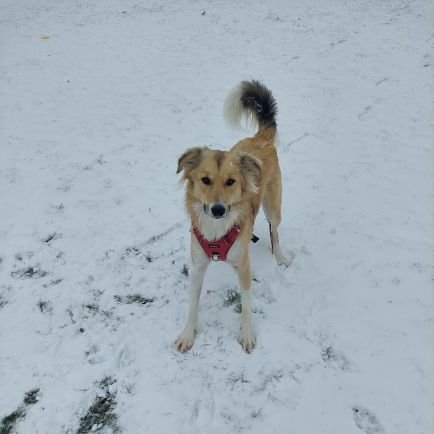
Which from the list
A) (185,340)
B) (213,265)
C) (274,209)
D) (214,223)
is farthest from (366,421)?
(274,209)

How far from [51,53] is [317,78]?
7.54 m

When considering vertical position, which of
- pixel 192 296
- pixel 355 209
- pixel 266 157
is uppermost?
pixel 266 157

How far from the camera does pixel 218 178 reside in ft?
10.5

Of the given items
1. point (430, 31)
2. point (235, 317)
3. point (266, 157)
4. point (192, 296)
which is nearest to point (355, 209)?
point (266, 157)

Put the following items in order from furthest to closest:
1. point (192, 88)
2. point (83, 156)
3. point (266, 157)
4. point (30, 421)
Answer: point (192, 88) < point (83, 156) < point (266, 157) < point (30, 421)

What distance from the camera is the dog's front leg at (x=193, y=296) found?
3.53m

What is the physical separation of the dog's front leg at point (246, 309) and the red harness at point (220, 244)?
246 mm

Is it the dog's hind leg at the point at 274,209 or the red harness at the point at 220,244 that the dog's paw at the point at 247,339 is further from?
the dog's hind leg at the point at 274,209

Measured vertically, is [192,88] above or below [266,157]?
below

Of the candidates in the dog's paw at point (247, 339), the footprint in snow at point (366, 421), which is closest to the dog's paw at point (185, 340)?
the dog's paw at point (247, 339)

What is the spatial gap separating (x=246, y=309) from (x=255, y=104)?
255 cm

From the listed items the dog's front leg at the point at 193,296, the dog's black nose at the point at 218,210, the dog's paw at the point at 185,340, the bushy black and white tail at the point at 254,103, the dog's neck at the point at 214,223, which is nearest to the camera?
the dog's black nose at the point at 218,210

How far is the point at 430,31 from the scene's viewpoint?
1134 centimetres

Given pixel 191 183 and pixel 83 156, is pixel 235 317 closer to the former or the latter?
pixel 191 183
